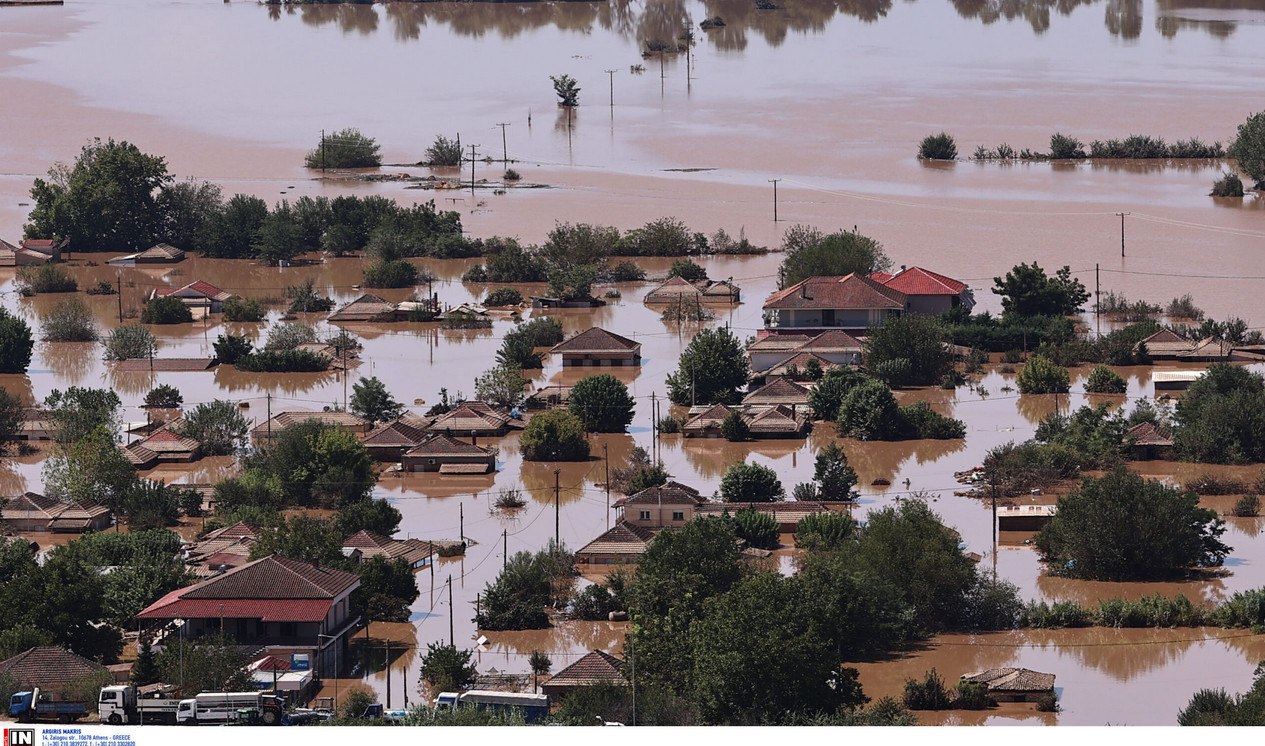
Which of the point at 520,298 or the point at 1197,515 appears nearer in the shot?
the point at 1197,515

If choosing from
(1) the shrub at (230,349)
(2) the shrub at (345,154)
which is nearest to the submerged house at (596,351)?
(1) the shrub at (230,349)

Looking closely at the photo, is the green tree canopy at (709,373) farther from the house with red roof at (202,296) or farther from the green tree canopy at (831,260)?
the house with red roof at (202,296)

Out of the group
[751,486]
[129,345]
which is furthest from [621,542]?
[129,345]

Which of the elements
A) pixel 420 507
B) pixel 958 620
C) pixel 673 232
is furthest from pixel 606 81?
pixel 958 620

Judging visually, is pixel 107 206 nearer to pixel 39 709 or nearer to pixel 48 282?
pixel 48 282

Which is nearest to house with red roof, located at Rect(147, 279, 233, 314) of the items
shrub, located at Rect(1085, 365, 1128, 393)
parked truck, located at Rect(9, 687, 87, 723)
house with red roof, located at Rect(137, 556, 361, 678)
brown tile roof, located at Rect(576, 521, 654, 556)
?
shrub, located at Rect(1085, 365, 1128, 393)

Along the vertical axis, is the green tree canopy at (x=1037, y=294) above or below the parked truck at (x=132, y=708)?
below

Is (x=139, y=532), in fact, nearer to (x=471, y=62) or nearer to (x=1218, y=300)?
(x=1218, y=300)
